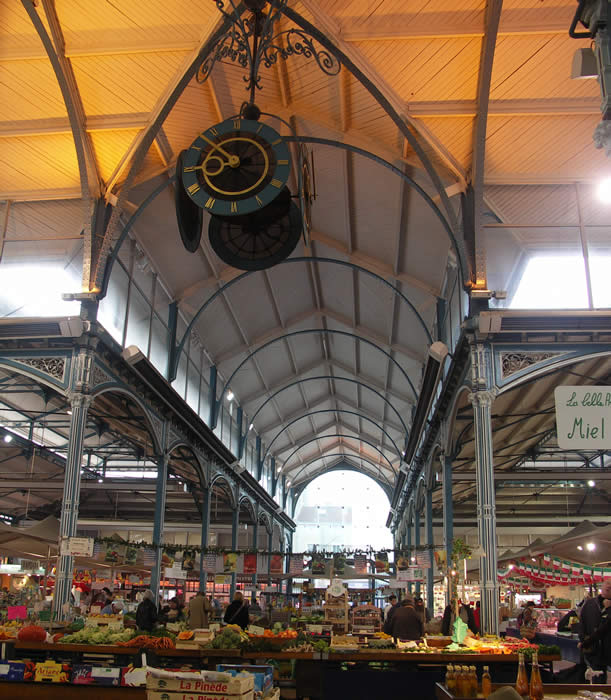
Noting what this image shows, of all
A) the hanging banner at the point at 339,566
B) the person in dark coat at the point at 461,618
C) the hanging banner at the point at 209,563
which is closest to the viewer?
the person in dark coat at the point at 461,618

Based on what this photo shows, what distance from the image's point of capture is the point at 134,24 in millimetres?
13102

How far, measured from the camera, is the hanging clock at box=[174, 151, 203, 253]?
306 inches

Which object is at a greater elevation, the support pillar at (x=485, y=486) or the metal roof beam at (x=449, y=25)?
the metal roof beam at (x=449, y=25)

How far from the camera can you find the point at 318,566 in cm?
2530

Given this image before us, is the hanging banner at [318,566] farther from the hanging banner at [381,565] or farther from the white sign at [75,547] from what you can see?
the white sign at [75,547]

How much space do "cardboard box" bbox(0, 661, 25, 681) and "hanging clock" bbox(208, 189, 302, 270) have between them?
5453mm

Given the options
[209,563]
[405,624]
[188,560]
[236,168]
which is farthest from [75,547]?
[209,563]

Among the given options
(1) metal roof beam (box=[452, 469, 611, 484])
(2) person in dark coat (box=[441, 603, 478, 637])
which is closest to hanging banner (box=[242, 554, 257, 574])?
(1) metal roof beam (box=[452, 469, 611, 484])

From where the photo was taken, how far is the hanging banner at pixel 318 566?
25.1 m

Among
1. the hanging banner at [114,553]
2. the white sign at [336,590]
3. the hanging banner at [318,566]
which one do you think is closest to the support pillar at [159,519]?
the hanging banner at [114,553]

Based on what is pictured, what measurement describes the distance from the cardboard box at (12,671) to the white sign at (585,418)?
703cm

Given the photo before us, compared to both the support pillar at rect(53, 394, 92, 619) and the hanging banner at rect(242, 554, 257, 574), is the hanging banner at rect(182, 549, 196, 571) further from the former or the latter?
the support pillar at rect(53, 394, 92, 619)

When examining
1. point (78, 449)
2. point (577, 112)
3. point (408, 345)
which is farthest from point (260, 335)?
point (577, 112)

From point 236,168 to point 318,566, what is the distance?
20.3 metres
